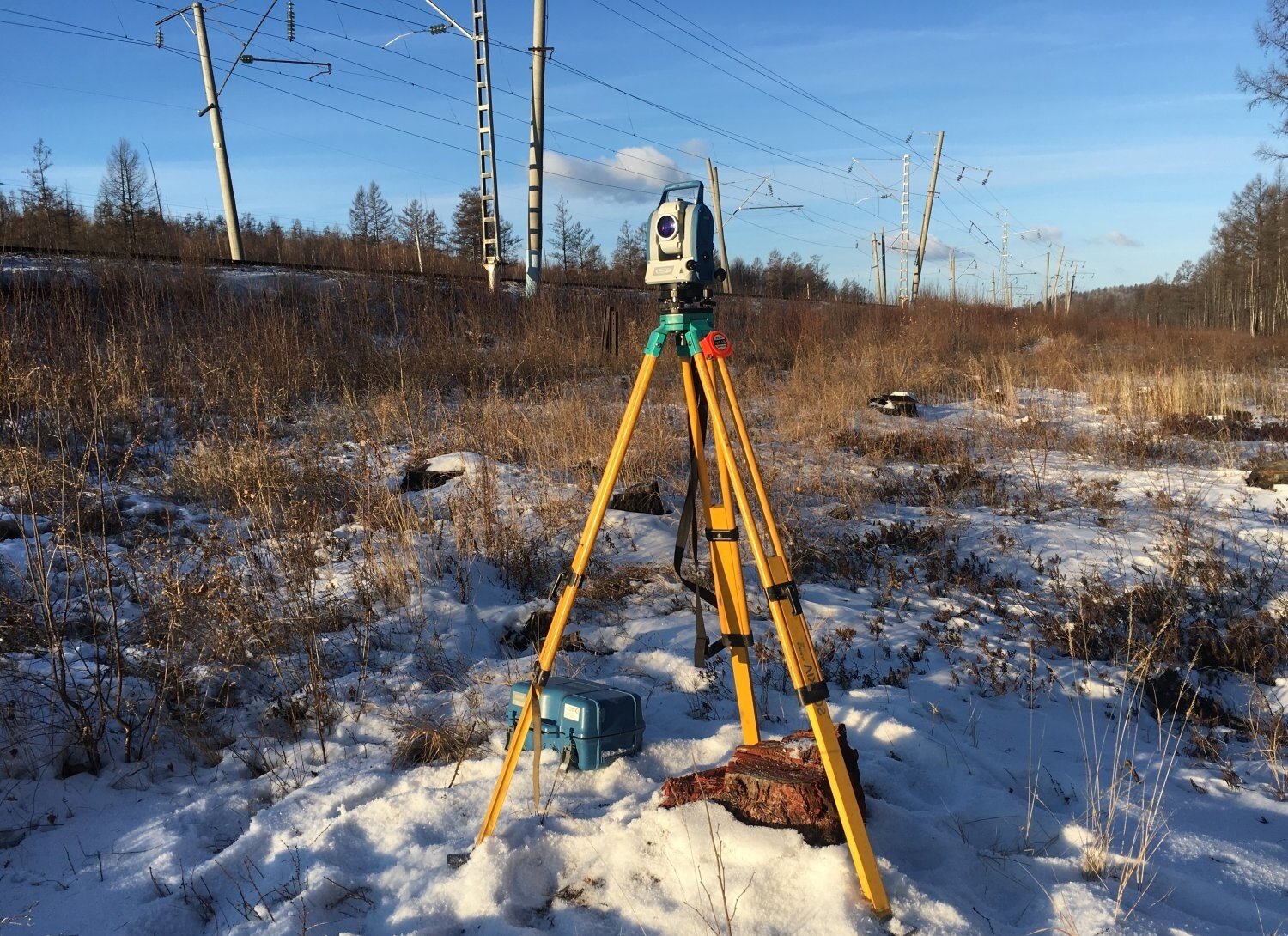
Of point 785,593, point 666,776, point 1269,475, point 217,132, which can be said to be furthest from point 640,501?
point 217,132

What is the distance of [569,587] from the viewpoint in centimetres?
207

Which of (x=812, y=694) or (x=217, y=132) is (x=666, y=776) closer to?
(x=812, y=694)

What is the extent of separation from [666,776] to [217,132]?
15626 millimetres

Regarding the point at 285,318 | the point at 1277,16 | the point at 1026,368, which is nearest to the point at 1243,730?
the point at 285,318

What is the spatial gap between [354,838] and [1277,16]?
94.7 feet

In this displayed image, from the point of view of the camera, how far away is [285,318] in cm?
967

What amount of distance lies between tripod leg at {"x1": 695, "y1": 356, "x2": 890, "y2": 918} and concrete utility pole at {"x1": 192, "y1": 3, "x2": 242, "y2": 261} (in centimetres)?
1448

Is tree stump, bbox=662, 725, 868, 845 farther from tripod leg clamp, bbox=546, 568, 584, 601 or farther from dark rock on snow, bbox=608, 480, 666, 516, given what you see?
dark rock on snow, bbox=608, 480, 666, 516

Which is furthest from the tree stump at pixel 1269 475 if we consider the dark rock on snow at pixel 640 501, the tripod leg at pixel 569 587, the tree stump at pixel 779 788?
the tripod leg at pixel 569 587

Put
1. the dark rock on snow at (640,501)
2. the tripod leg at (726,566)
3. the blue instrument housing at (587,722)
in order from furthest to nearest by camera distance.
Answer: the dark rock on snow at (640,501)
the blue instrument housing at (587,722)
the tripod leg at (726,566)

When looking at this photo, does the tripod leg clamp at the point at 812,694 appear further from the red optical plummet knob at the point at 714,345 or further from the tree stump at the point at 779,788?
the red optical plummet knob at the point at 714,345

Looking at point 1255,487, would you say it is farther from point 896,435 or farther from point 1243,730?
point 1243,730

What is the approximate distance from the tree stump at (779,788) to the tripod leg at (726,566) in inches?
7.3

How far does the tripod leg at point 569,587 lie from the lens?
2.06m
